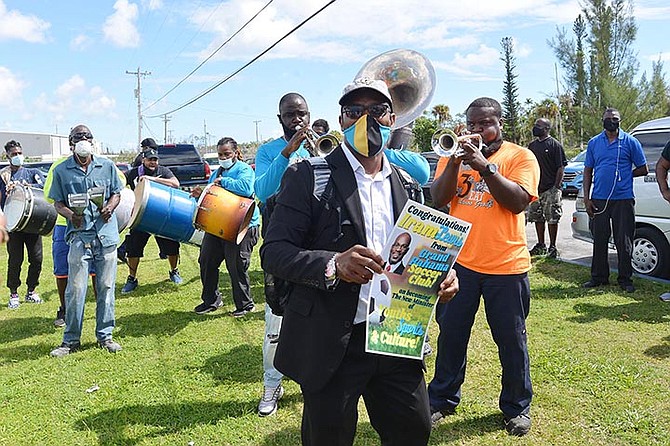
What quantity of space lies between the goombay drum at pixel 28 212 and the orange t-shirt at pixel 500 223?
16.4 feet

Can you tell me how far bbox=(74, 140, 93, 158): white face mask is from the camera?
5102 millimetres

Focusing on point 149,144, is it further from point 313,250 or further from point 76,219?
point 313,250

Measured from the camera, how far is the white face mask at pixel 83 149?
510 centimetres

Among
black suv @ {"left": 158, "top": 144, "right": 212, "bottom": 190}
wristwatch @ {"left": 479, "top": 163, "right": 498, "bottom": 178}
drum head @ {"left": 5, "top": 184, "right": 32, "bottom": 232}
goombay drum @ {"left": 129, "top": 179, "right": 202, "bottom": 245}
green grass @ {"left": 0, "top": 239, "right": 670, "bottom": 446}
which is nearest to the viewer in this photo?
wristwatch @ {"left": 479, "top": 163, "right": 498, "bottom": 178}

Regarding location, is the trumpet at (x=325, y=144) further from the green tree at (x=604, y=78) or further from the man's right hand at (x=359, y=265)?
the green tree at (x=604, y=78)

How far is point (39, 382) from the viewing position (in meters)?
4.71

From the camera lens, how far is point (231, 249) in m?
6.32

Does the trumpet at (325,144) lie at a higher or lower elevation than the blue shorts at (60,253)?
higher

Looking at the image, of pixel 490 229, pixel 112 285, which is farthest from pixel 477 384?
pixel 112 285

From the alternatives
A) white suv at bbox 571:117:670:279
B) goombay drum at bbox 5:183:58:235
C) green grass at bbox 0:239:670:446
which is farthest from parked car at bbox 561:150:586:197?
goombay drum at bbox 5:183:58:235

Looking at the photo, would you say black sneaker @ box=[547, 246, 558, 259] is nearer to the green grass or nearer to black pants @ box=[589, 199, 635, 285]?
black pants @ box=[589, 199, 635, 285]

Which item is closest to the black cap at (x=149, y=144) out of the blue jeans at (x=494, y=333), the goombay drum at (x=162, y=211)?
the goombay drum at (x=162, y=211)

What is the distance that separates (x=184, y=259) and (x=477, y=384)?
709cm

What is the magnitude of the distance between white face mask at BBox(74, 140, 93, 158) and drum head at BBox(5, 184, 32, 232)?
170 centimetres
